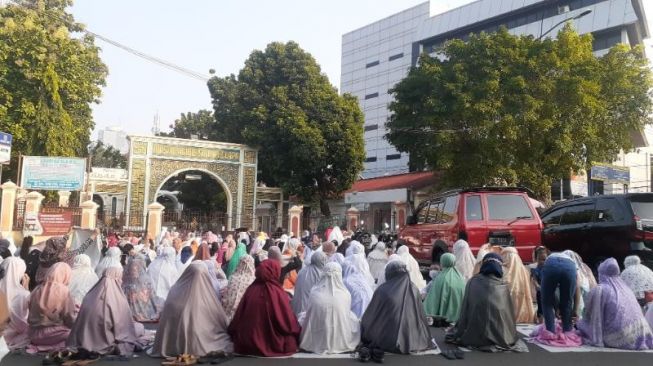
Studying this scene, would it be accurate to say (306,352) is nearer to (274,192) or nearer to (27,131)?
(27,131)

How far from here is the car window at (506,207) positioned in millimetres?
9570

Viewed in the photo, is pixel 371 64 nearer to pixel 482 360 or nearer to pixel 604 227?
pixel 604 227

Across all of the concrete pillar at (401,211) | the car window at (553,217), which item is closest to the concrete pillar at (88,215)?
the concrete pillar at (401,211)

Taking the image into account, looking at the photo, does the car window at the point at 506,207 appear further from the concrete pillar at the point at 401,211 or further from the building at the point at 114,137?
the building at the point at 114,137

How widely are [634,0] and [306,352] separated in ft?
129

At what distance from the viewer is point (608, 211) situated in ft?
30.1

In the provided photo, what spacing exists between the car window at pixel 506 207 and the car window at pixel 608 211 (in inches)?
43.6

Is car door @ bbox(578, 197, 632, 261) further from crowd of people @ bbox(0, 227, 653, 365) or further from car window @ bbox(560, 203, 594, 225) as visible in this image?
crowd of people @ bbox(0, 227, 653, 365)

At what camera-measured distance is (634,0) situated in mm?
36750

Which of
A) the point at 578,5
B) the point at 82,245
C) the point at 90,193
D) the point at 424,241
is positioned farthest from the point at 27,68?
the point at 578,5

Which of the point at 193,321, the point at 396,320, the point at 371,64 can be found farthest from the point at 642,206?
the point at 371,64

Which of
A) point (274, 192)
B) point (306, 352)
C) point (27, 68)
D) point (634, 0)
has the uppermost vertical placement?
point (634, 0)

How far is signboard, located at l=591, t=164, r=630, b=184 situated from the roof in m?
6.27

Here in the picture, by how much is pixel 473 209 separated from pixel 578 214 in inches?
81.3
